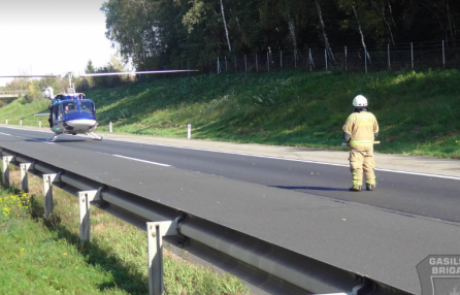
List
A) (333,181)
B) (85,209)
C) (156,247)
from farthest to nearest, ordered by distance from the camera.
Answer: (333,181), (85,209), (156,247)

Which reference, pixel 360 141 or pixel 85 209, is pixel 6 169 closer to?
pixel 85 209

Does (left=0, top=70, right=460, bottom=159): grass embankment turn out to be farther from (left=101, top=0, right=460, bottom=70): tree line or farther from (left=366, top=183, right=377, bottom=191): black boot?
(left=366, top=183, right=377, bottom=191): black boot

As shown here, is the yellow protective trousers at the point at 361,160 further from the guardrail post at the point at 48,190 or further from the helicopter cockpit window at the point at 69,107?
the helicopter cockpit window at the point at 69,107

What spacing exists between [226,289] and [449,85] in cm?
2258

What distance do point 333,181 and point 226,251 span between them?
8885mm

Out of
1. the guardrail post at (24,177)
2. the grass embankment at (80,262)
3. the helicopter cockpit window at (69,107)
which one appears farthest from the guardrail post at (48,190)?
the helicopter cockpit window at (69,107)

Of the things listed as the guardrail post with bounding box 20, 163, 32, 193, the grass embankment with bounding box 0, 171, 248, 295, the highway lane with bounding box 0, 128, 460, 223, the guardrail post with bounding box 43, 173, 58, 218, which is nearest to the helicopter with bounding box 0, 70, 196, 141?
the highway lane with bounding box 0, 128, 460, 223

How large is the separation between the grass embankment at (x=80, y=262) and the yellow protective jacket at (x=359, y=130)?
4.74 meters

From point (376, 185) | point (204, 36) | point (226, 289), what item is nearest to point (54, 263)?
point (226, 289)

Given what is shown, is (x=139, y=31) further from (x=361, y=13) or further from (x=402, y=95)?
(x=402, y=95)

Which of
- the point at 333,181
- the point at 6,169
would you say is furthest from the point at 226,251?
the point at 6,169

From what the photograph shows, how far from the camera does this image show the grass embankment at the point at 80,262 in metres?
5.68

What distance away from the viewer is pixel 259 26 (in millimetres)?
47281

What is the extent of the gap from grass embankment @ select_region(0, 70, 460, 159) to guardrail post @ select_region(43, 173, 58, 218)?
1220 cm
